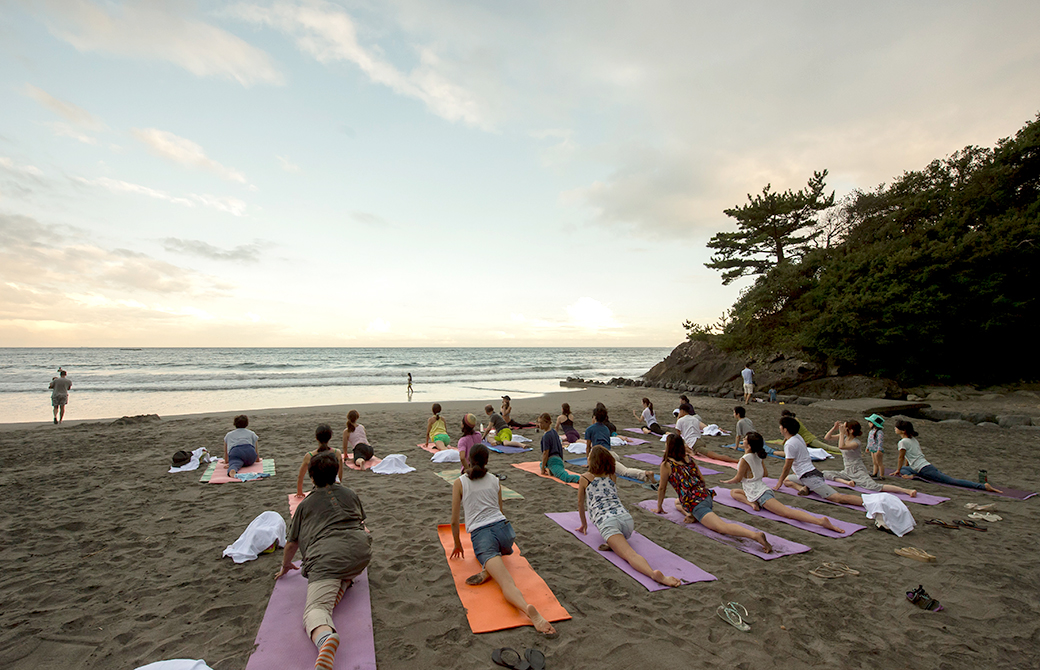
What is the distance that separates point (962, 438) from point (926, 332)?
9586mm

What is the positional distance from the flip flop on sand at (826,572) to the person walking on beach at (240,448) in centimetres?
837

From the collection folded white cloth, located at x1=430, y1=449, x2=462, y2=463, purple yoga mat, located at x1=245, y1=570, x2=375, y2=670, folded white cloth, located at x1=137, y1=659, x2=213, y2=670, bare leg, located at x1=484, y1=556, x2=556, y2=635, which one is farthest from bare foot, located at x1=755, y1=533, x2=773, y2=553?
folded white cloth, located at x1=430, y1=449, x2=462, y2=463

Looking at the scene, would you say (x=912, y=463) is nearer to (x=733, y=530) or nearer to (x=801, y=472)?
(x=801, y=472)

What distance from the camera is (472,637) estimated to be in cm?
320

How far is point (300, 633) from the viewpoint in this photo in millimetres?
3168

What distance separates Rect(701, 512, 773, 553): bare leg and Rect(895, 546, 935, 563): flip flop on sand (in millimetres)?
1358

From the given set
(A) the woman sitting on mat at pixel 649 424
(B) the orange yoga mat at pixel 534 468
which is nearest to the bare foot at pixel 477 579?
(B) the orange yoga mat at pixel 534 468

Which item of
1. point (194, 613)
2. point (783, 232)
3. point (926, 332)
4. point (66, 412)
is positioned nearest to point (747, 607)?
point (194, 613)

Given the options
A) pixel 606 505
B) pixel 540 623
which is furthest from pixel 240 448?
pixel 540 623

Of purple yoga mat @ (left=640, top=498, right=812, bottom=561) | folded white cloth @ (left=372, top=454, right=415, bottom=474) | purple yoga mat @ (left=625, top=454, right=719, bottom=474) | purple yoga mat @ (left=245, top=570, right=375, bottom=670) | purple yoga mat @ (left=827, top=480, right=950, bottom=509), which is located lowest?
purple yoga mat @ (left=625, top=454, right=719, bottom=474)

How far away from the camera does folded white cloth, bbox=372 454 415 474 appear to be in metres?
7.85

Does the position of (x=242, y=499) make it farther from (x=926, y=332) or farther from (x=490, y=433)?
(x=926, y=332)

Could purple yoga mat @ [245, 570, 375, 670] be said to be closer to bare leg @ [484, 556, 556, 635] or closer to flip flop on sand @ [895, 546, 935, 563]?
bare leg @ [484, 556, 556, 635]

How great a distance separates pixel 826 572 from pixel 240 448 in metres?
8.70
